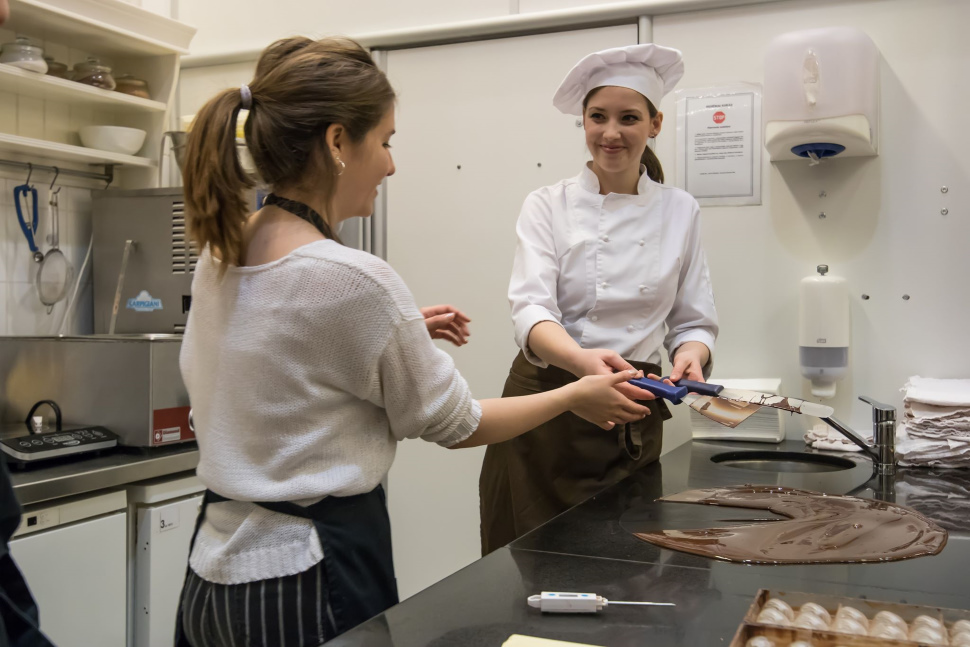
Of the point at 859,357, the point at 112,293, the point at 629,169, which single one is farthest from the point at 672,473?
the point at 112,293

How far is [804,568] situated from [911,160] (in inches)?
54.9

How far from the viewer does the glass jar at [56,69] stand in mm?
2420

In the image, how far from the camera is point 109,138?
2527 mm

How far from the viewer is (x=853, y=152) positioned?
2.02m

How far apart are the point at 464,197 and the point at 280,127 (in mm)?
1555

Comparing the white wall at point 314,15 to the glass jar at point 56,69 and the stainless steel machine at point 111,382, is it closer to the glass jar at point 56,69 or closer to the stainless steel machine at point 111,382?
the glass jar at point 56,69

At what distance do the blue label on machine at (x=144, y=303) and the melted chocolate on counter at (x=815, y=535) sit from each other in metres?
1.76

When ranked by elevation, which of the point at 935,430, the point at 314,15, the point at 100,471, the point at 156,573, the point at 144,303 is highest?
the point at 314,15

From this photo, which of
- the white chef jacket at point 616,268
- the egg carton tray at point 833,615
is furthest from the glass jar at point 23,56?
the egg carton tray at point 833,615

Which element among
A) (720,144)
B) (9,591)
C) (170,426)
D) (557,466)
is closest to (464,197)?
(720,144)

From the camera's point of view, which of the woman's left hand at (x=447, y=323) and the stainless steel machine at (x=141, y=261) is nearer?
the woman's left hand at (x=447, y=323)

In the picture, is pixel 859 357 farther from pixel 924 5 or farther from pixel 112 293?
pixel 112 293

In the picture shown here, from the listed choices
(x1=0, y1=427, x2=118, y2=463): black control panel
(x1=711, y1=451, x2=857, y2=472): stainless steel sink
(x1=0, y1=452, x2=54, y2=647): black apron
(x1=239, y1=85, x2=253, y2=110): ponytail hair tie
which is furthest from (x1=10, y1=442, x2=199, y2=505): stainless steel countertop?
(x1=711, y1=451, x2=857, y2=472): stainless steel sink

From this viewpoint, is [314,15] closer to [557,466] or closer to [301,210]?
[557,466]
